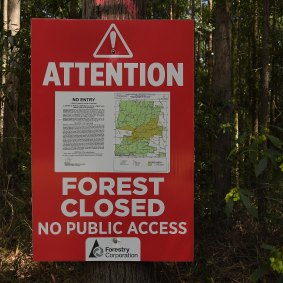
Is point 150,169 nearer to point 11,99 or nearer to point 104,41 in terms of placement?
point 104,41

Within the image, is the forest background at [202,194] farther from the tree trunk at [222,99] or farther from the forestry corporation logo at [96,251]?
the forestry corporation logo at [96,251]

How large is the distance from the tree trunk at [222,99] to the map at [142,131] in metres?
3.04

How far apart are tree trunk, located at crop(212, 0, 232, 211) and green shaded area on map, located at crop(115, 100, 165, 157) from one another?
3053 millimetres

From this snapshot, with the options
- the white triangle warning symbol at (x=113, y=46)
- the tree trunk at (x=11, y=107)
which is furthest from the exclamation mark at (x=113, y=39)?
the tree trunk at (x=11, y=107)

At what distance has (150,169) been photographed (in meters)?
2.97

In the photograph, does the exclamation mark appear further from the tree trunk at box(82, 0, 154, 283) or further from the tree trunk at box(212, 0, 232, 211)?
the tree trunk at box(212, 0, 232, 211)

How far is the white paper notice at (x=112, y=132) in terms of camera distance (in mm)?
2918

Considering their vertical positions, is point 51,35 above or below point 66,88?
above

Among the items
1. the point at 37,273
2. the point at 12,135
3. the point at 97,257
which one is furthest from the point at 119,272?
the point at 12,135

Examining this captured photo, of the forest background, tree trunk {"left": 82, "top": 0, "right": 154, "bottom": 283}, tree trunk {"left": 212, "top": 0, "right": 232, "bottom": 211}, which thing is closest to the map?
tree trunk {"left": 82, "top": 0, "right": 154, "bottom": 283}

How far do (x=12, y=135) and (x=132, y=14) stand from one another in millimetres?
3831

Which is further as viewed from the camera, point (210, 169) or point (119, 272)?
point (210, 169)

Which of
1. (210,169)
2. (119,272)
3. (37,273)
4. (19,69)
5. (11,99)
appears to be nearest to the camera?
(119,272)

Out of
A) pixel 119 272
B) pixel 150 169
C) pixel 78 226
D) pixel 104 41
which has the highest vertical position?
pixel 104 41
